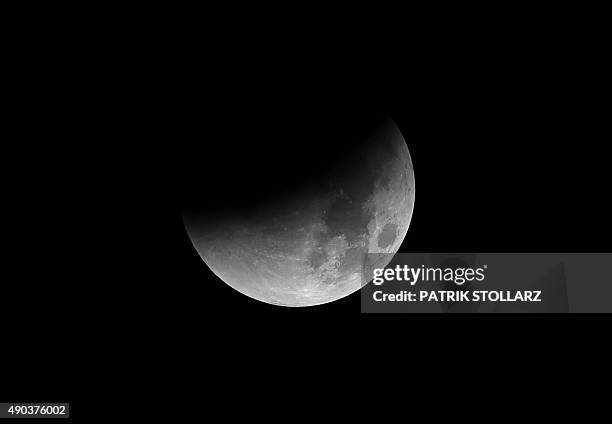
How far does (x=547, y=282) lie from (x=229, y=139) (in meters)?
4.20

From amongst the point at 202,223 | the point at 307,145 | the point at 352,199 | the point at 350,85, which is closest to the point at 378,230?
the point at 352,199

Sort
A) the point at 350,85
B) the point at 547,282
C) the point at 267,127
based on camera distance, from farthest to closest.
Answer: the point at 547,282, the point at 350,85, the point at 267,127

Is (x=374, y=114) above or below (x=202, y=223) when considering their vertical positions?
above

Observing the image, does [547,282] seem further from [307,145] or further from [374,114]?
[307,145]

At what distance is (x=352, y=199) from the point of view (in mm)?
3566

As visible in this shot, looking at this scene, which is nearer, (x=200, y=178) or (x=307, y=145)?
(x=307, y=145)

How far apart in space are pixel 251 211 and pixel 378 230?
113 cm

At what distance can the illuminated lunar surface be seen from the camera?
11.6 ft

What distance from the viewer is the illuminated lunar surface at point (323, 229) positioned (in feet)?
11.6

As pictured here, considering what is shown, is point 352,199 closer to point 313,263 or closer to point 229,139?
point 313,263

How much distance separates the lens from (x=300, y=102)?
350cm

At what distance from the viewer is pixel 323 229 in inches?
141

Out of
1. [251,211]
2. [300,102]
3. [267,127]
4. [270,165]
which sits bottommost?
[251,211]

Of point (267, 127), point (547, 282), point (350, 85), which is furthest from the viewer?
point (547, 282)
